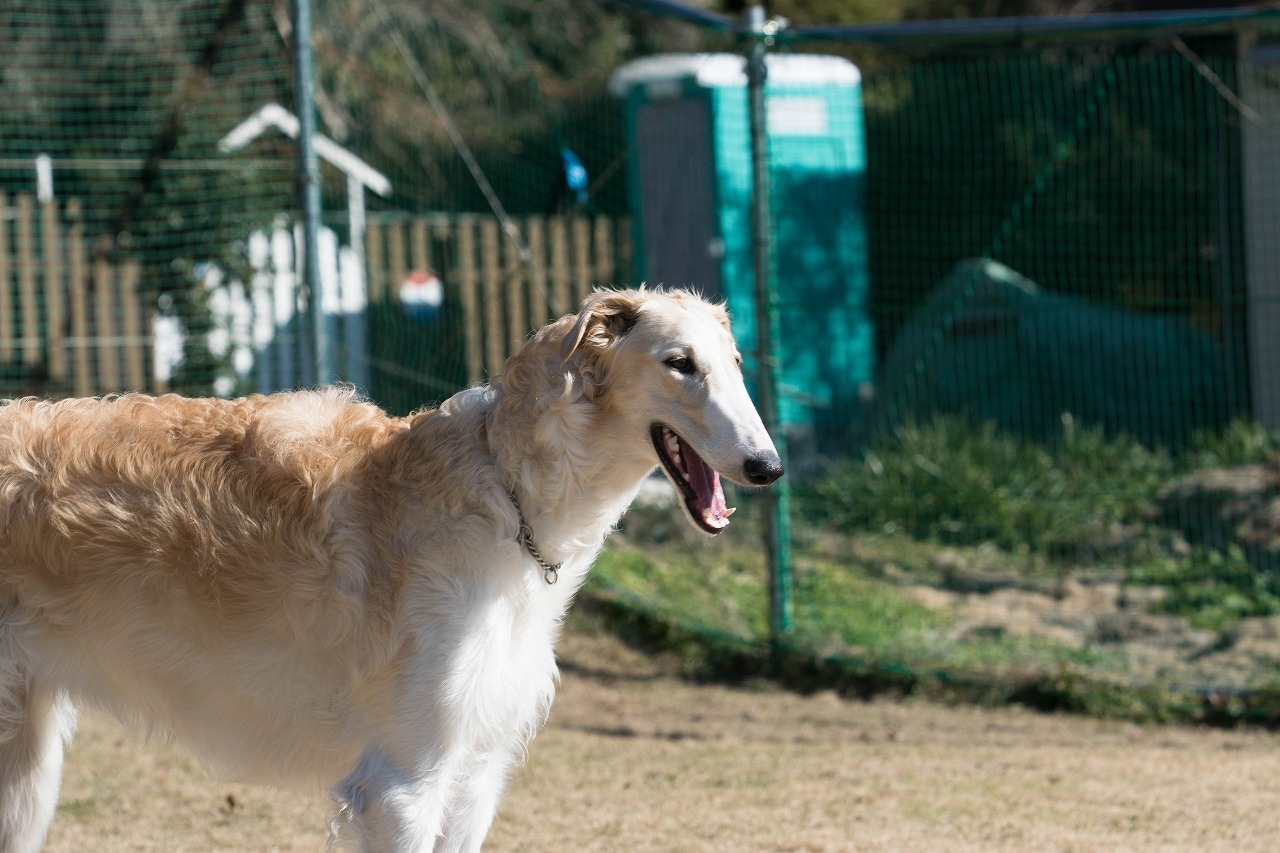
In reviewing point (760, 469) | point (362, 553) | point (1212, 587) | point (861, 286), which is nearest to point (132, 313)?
point (861, 286)

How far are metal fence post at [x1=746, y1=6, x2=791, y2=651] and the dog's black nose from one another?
372 cm

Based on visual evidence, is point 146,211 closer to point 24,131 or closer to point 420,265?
point 24,131

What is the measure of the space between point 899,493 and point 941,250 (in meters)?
3.14

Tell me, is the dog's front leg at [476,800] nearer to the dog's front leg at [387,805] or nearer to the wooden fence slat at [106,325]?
the dog's front leg at [387,805]

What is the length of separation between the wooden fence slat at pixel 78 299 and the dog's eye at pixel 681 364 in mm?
7368

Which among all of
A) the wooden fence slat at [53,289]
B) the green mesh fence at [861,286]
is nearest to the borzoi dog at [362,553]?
the green mesh fence at [861,286]

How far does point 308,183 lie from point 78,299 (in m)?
3.42

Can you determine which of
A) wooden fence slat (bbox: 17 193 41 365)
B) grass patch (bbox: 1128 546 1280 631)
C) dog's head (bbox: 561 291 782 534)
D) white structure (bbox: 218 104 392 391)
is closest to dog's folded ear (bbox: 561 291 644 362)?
dog's head (bbox: 561 291 782 534)

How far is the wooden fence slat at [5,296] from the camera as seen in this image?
937 centimetres

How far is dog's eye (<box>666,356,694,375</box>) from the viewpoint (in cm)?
323

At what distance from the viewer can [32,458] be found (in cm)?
352

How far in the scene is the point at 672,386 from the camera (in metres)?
3.22

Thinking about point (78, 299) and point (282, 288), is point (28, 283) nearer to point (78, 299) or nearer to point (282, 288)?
point (78, 299)

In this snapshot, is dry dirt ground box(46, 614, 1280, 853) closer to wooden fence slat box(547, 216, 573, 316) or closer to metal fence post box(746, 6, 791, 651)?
metal fence post box(746, 6, 791, 651)
